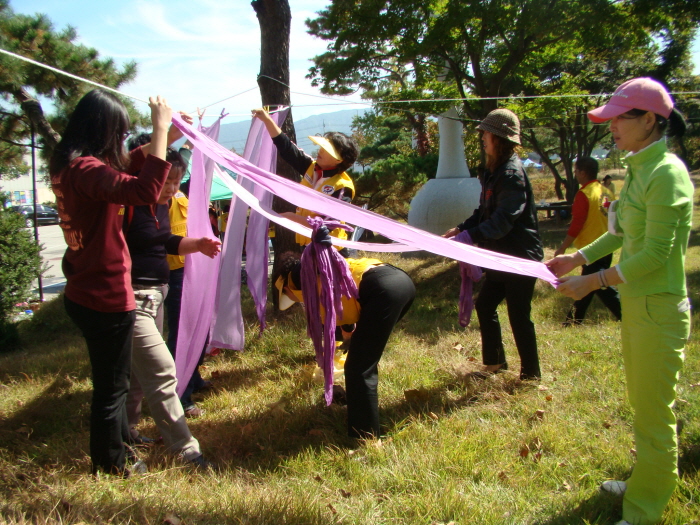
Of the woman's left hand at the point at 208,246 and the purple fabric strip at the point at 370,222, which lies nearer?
the purple fabric strip at the point at 370,222

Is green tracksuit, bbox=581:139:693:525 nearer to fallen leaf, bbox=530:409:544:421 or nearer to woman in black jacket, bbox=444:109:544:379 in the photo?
fallen leaf, bbox=530:409:544:421

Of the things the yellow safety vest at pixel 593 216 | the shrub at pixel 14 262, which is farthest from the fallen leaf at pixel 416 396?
the shrub at pixel 14 262

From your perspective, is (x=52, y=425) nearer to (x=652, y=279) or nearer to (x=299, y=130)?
(x=652, y=279)

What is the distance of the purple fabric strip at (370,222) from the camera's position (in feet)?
8.86

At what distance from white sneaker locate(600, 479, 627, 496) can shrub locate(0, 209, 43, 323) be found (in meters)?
6.34

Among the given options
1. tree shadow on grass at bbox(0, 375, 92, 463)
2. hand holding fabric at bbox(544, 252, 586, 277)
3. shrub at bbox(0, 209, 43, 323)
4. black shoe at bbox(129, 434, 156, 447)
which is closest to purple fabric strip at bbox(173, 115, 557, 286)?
hand holding fabric at bbox(544, 252, 586, 277)

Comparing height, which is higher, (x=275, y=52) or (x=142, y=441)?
(x=275, y=52)

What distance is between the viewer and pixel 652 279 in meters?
2.03

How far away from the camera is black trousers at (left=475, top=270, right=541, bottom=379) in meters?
3.42

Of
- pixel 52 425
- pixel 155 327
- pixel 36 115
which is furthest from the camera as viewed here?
pixel 36 115

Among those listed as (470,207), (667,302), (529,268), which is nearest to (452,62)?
(470,207)

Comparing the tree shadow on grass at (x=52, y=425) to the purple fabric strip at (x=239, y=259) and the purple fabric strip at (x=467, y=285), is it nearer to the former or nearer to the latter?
the purple fabric strip at (x=239, y=259)

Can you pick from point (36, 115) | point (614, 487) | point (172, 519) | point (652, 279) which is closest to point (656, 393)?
point (652, 279)

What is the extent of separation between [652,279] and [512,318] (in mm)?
1512
